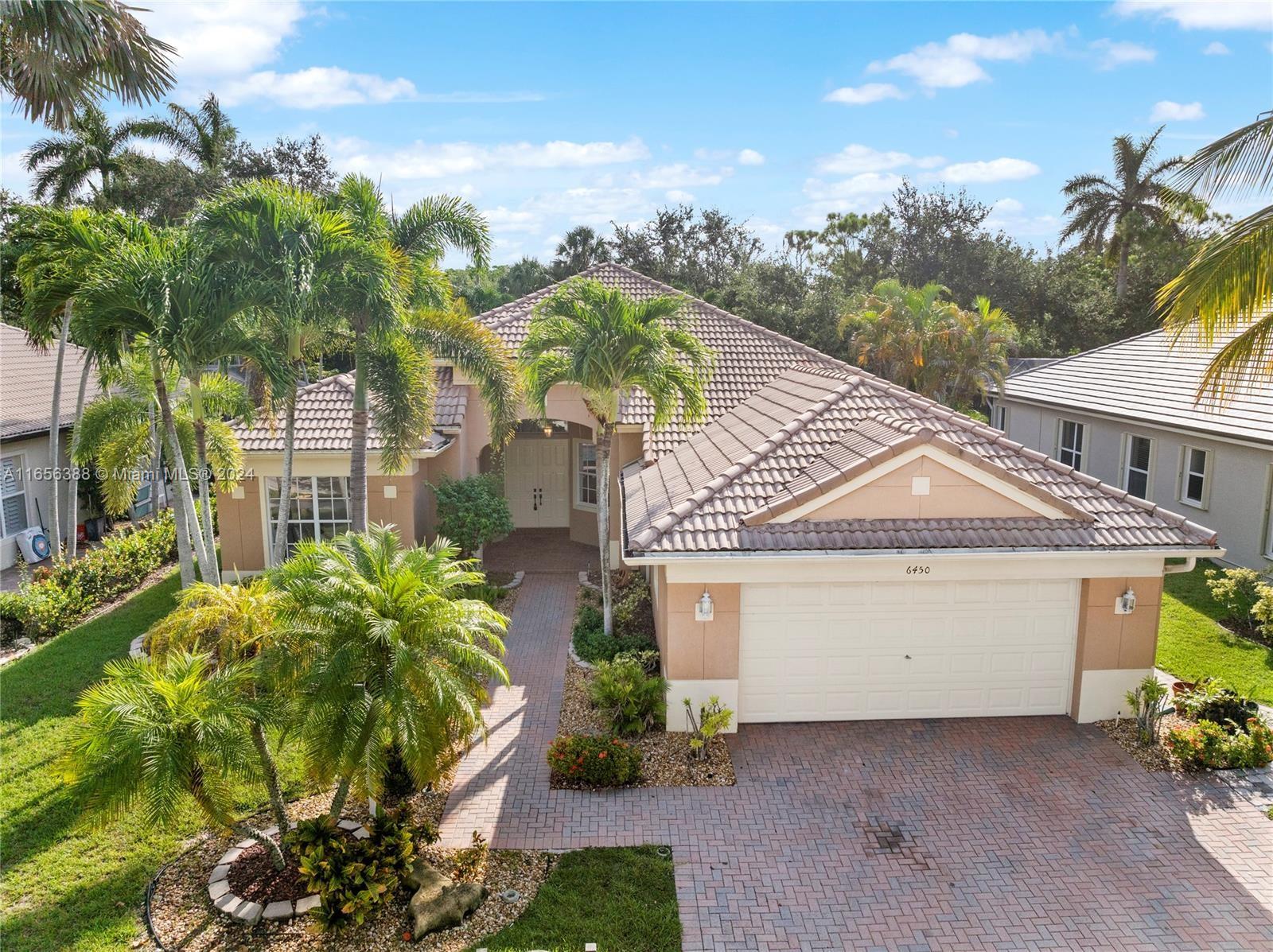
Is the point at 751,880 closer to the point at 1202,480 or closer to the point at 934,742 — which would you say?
the point at 934,742

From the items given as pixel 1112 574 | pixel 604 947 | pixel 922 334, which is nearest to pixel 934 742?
pixel 1112 574

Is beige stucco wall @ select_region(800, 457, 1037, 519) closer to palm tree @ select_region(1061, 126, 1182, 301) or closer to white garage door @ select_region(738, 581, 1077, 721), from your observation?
white garage door @ select_region(738, 581, 1077, 721)

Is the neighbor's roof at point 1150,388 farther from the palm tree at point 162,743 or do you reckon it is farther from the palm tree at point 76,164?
the palm tree at point 76,164

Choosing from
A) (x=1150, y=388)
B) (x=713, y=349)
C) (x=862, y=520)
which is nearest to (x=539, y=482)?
(x=713, y=349)

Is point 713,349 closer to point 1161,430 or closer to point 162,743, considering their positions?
point 1161,430

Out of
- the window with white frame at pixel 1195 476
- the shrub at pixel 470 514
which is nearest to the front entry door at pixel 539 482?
the shrub at pixel 470 514

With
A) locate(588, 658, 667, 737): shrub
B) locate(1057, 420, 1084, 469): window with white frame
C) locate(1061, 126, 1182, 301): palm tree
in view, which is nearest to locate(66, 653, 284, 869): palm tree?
locate(588, 658, 667, 737): shrub
